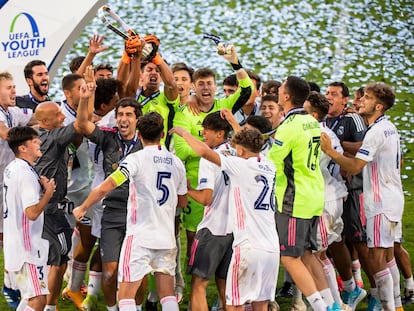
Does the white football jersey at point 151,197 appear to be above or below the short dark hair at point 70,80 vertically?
below

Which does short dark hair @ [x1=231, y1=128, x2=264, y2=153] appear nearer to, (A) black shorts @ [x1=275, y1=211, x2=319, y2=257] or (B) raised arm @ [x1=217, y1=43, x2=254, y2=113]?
(A) black shorts @ [x1=275, y1=211, x2=319, y2=257]

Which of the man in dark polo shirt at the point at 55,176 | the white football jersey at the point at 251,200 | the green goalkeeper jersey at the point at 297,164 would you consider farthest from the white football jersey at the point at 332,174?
the man in dark polo shirt at the point at 55,176

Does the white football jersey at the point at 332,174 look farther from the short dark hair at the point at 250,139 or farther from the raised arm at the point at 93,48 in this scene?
the raised arm at the point at 93,48

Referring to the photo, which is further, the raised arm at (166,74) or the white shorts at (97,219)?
the white shorts at (97,219)

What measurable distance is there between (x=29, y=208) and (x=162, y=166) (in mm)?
1239

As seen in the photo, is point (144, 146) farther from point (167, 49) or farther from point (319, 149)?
point (167, 49)

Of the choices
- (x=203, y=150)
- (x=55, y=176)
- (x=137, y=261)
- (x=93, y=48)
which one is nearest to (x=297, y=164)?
(x=203, y=150)

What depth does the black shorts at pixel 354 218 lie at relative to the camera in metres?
11.1

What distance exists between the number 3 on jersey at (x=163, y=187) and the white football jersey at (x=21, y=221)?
110cm

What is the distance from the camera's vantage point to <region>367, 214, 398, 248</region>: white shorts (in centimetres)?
1036

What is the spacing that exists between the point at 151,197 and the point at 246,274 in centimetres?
108

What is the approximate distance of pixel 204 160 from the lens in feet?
31.1

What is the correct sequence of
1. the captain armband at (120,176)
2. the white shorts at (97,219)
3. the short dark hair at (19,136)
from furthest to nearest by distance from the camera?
1. the white shorts at (97,219)
2. the short dark hair at (19,136)
3. the captain armband at (120,176)

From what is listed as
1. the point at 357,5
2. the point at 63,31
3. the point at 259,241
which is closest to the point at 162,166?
the point at 259,241
